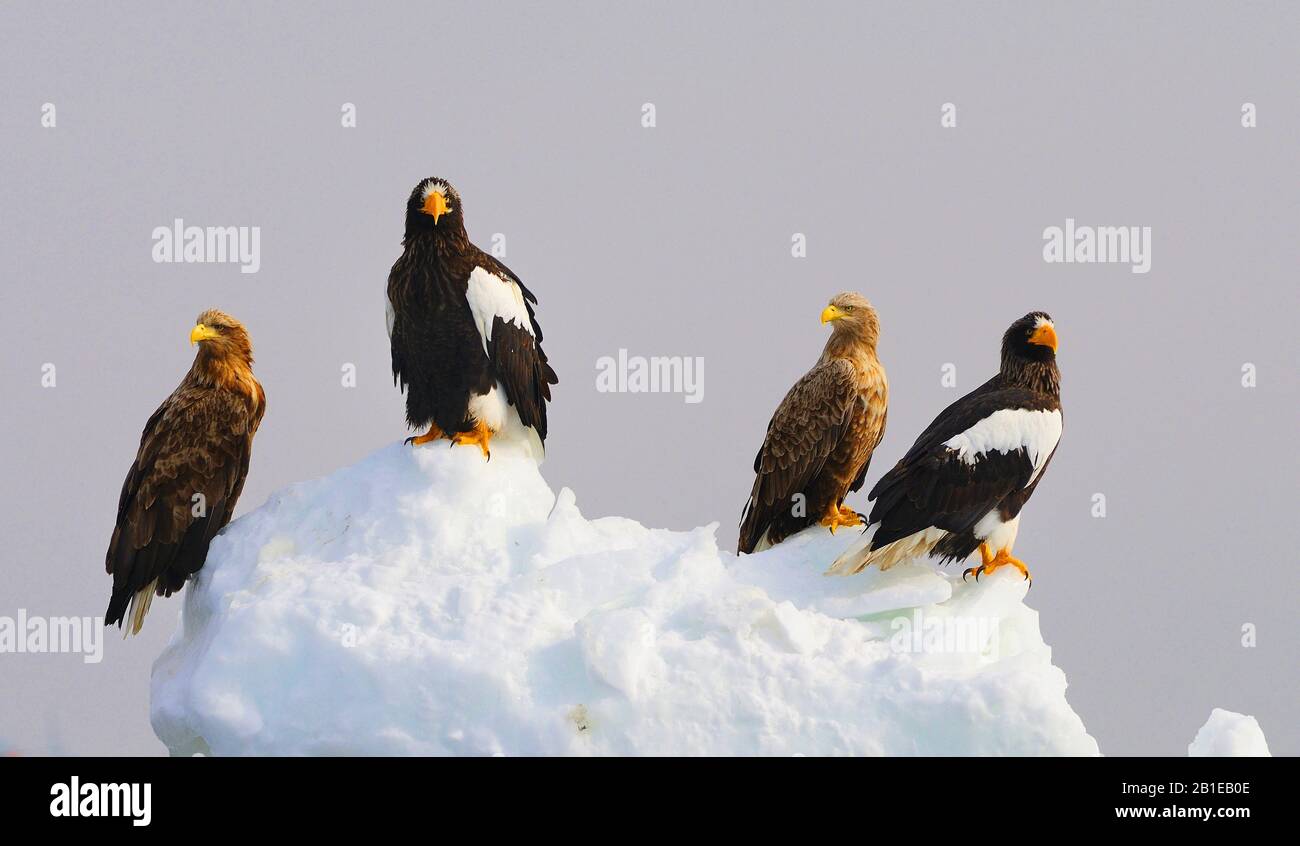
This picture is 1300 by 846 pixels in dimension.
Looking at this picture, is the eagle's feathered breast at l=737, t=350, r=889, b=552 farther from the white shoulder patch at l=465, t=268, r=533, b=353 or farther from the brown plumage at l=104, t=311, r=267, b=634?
the brown plumage at l=104, t=311, r=267, b=634

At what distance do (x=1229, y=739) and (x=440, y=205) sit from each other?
6343 millimetres

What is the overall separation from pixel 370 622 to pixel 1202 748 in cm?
498

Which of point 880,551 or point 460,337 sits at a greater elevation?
point 460,337

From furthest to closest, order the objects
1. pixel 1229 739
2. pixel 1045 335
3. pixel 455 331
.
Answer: pixel 455 331, pixel 1045 335, pixel 1229 739

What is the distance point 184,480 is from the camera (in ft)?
39.9

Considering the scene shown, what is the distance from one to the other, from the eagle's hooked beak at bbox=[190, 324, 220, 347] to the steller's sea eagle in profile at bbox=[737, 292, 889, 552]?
163 inches

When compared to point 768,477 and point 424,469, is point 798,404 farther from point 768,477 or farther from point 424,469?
point 424,469

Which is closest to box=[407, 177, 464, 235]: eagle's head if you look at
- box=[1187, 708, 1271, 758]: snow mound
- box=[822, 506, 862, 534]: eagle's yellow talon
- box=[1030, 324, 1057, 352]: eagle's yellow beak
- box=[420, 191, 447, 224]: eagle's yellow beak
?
box=[420, 191, 447, 224]: eagle's yellow beak

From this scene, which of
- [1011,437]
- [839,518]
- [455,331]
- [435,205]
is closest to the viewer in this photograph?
[1011,437]

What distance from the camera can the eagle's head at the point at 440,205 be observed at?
1246 cm

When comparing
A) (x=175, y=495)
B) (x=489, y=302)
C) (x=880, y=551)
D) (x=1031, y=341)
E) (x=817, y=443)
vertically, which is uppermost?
(x=489, y=302)

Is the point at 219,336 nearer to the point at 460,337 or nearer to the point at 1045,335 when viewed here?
the point at 460,337

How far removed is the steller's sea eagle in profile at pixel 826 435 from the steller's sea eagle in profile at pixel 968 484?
0.90 meters

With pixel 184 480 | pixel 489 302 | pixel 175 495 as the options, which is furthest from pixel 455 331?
pixel 175 495
